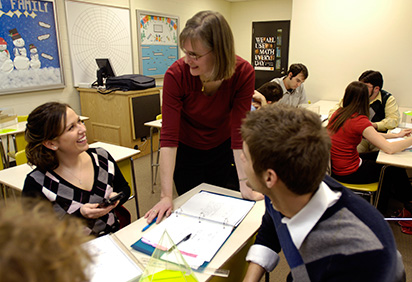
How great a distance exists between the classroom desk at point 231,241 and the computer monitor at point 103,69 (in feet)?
10.8

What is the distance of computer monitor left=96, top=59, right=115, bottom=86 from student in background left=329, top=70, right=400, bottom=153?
2.92m

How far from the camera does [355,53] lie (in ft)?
14.9

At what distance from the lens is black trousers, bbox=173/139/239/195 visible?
5.33 feet

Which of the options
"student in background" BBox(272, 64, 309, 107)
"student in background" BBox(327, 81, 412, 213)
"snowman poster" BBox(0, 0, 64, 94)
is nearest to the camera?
"student in background" BBox(327, 81, 412, 213)

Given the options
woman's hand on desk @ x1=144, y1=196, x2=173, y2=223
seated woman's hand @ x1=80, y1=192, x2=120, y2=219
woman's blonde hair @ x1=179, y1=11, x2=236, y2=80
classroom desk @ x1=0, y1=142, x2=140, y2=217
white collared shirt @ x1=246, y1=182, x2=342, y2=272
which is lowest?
classroom desk @ x1=0, y1=142, x2=140, y2=217

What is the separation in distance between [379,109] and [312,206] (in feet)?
9.68

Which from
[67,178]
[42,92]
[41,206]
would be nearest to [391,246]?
[41,206]

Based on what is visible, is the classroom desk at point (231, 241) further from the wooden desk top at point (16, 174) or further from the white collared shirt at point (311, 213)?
the wooden desk top at point (16, 174)

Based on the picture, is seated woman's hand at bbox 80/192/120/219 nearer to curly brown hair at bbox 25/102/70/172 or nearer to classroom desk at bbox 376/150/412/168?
curly brown hair at bbox 25/102/70/172

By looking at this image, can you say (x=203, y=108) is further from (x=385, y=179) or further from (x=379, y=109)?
(x=379, y=109)

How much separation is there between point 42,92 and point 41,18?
0.87 meters

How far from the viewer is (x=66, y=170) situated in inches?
57.0

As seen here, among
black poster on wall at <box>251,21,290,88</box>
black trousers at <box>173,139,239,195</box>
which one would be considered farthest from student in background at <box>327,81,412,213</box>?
black poster on wall at <box>251,21,290,88</box>

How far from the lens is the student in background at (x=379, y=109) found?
3125 mm
